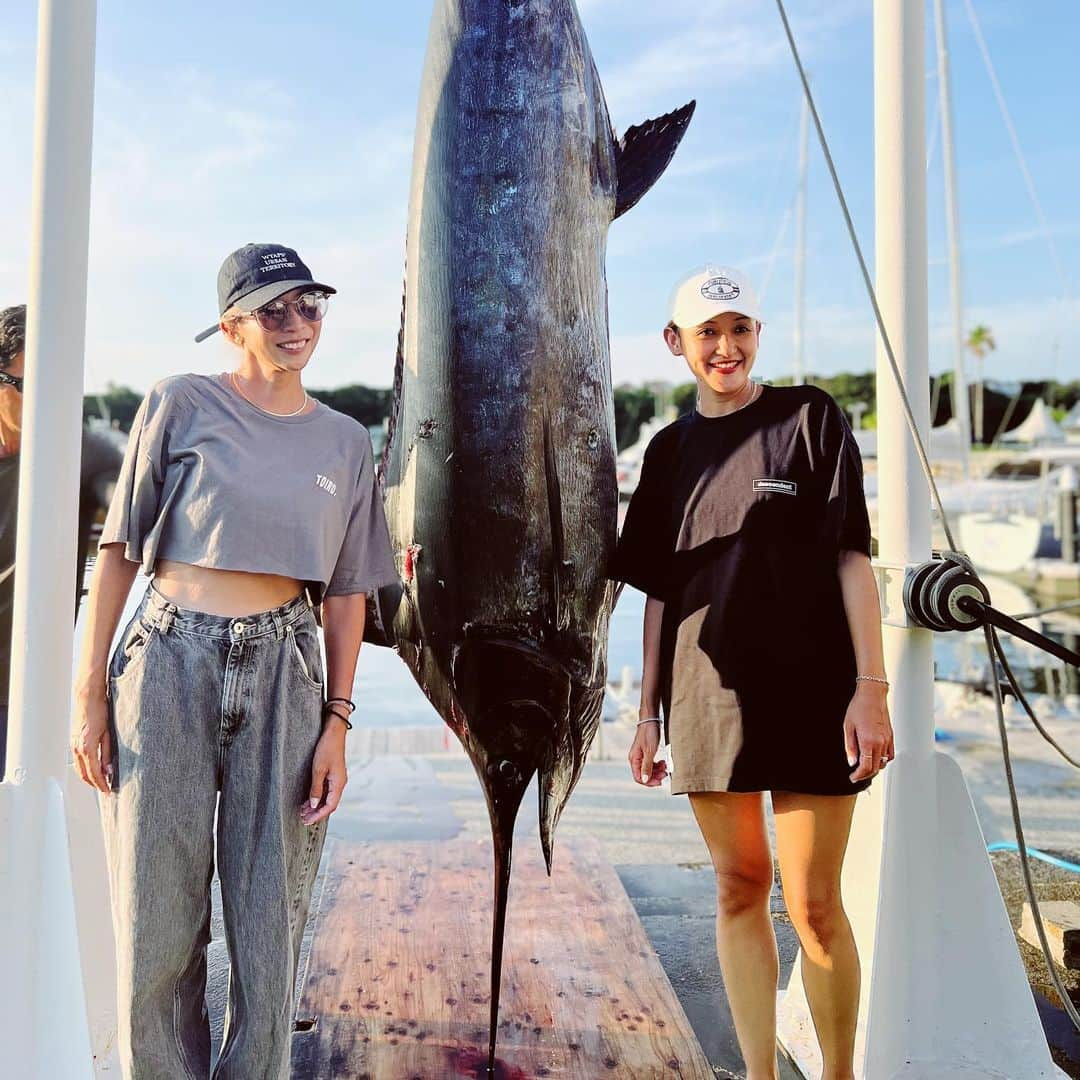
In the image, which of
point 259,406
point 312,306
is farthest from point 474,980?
point 312,306

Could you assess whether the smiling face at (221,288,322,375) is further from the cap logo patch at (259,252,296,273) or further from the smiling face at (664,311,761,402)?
the smiling face at (664,311,761,402)

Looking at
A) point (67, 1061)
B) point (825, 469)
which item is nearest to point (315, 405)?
point (825, 469)

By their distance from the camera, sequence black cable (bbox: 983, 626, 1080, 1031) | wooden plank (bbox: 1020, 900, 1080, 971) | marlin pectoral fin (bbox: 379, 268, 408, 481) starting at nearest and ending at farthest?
black cable (bbox: 983, 626, 1080, 1031)
marlin pectoral fin (bbox: 379, 268, 408, 481)
wooden plank (bbox: 1020, 900, 1080, 971)

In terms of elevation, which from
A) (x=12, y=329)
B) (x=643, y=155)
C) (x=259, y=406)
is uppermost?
(x=643, y=155)

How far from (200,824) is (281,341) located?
2.42ft

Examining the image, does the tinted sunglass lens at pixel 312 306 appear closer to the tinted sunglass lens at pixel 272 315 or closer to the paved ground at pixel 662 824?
the tinted sunglass lens at pixel 272 315

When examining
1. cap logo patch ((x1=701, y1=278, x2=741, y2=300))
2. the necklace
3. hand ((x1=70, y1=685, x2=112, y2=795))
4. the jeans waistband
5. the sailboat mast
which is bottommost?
hand ((x1=70, y1=685, x2=112, y2=795))

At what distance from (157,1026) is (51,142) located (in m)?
1.35

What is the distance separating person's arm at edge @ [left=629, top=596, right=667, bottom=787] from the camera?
5.89 ft

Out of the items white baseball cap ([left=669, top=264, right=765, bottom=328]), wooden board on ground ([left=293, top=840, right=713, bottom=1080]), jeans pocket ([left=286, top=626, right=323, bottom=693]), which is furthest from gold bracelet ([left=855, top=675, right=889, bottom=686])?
jeans pocket ([left=286, top=626, right=323, bottom=693])

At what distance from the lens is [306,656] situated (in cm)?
152

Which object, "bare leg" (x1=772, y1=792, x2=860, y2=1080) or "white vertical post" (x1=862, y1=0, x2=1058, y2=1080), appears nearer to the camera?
"bare leg" (x1=772, y1=792, x2=860, y2=1080)

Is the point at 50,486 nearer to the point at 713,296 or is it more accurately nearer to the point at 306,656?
the point at 306,656

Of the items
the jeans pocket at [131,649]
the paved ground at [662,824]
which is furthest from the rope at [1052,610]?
the jeans pocket at [131,649]
